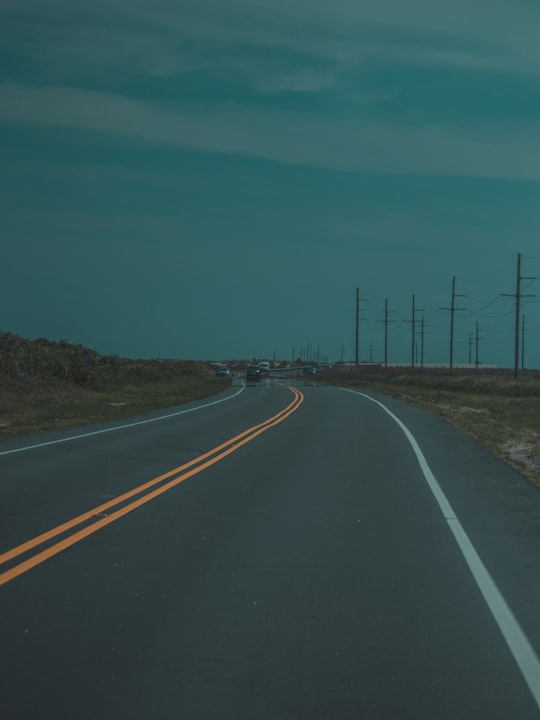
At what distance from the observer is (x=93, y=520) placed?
10.1 metres

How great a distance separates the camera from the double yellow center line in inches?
319

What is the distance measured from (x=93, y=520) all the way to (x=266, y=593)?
3.61m

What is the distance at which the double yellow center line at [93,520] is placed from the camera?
26.6ft

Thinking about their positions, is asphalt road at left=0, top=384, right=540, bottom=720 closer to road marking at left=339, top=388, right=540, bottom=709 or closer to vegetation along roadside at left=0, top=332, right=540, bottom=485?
road marking at left=339, top=388, right=540, bottom=709

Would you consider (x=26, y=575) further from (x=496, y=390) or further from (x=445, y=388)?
(x=445, y=388)

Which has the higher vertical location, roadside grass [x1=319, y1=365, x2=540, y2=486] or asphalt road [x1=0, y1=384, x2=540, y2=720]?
roadside grass [x1=319, y1=365, x2=540, y2=486]

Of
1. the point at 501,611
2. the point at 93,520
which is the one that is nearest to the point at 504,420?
the point at 93,520

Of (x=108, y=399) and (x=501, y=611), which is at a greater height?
(x=108, y=399)

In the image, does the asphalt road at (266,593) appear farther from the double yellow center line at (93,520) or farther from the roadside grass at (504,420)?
the roadside grass at (504,420)

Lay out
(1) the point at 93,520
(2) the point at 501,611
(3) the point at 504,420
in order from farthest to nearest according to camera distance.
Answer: (3) the point at 504,420
(1) the point at 93,520
(2) the point at 501,611

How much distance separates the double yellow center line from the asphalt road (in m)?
0.04

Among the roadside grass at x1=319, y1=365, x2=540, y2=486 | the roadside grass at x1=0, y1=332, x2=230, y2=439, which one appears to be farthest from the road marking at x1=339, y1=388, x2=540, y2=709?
the roadside grass at x1=0, y1=332, x2=230, y2=439

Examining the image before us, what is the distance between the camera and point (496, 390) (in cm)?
5978

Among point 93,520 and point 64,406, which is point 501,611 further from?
point 64,406
